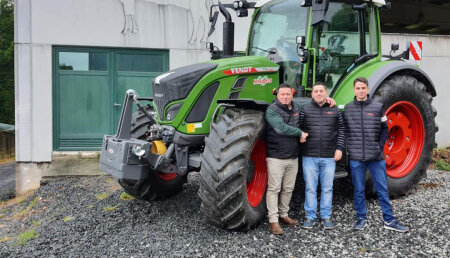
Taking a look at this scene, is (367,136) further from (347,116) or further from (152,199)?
(152,199)

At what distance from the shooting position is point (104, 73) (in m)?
8.98

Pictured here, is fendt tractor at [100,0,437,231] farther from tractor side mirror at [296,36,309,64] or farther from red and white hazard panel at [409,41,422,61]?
red and white hazard panel at [409,41,422,61]

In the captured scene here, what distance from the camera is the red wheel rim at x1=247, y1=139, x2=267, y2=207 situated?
4.62 m

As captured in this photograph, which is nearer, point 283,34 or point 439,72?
point 283,34

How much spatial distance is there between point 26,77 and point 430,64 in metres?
9.48

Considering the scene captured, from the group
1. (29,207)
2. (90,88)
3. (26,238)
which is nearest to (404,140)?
(26,238)

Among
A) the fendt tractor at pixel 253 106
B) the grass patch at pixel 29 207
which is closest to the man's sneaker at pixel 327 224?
the fendt tractor at pixel 253 106

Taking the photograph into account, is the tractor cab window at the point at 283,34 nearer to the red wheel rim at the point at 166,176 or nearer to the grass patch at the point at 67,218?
the red wheel rim at the point at 166,176

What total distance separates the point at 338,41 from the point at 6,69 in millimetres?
26782

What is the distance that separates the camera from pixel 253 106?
4.66 metres

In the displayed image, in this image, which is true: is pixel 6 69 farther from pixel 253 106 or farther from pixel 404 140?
pixel 404 140

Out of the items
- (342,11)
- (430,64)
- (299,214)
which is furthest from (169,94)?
(430,64)

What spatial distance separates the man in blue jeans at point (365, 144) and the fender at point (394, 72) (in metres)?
0.51

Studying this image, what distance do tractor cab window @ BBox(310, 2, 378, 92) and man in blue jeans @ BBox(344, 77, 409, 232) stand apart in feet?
2.46
